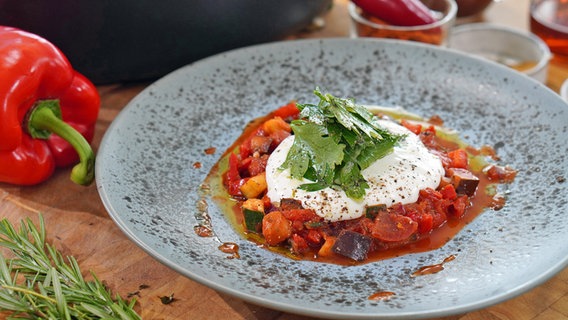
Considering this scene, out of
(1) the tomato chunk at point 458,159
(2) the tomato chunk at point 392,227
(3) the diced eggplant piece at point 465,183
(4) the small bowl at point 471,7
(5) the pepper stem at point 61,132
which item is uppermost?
(5) the pepper stem at point 61,132

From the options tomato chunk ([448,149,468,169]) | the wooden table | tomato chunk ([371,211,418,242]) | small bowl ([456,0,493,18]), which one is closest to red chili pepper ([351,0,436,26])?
small bowl ([456,0,493,18])

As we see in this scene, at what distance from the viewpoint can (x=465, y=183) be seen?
2938 mm

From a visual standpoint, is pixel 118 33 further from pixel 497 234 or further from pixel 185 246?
pixel 497 234

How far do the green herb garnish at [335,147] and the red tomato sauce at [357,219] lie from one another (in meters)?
0.13

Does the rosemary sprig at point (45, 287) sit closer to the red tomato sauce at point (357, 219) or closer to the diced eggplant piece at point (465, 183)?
the red tomato sauce at point (357, 219)

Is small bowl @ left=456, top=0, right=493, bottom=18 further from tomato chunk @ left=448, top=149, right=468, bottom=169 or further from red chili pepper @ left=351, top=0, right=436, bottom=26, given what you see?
tomato chunk @ left=448, top=149, right=468, bottom=169

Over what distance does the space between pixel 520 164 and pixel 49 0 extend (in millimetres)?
2217

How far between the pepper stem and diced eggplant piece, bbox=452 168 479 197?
1.50m

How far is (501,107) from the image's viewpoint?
11.3 ft

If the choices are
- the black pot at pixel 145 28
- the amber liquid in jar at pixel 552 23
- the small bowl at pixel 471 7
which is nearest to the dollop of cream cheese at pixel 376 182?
the black pot at pixel 145 28

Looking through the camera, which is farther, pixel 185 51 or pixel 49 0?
Result: pixel 185 51

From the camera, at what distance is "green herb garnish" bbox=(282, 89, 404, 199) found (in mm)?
2787

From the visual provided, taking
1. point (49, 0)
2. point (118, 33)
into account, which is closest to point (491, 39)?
point (118, 33)

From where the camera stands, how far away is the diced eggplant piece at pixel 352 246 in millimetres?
2621
